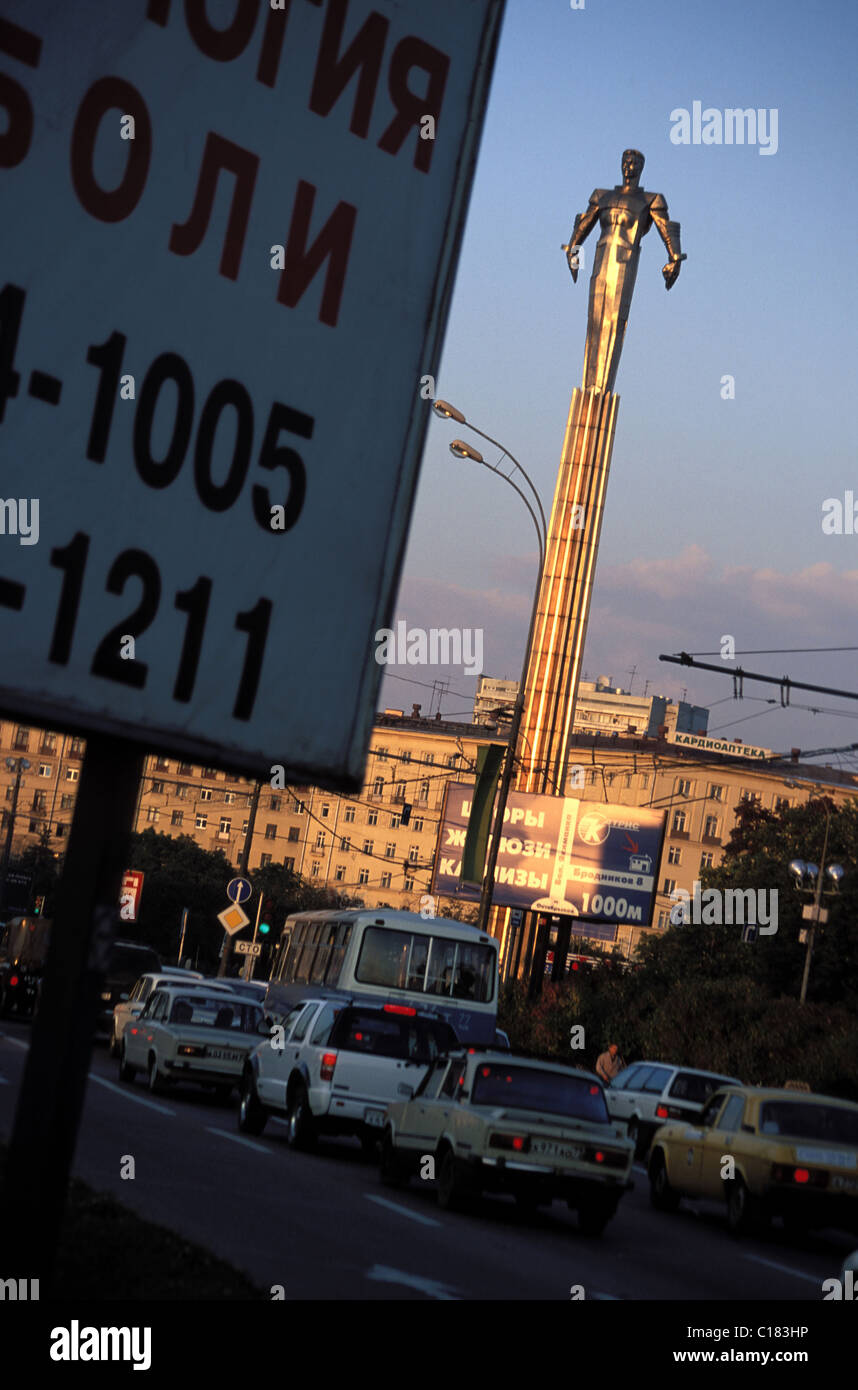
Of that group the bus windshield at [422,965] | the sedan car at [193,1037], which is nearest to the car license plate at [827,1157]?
the sedan car at [193,1037]

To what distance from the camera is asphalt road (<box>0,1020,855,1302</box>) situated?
10945mm

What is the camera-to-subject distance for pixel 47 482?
343 centimetres

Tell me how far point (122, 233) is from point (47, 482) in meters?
0.55

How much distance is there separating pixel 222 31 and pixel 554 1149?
1331 cm

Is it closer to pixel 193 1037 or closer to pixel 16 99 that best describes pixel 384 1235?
pixel 16 99

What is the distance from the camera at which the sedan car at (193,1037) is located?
25.4 metres

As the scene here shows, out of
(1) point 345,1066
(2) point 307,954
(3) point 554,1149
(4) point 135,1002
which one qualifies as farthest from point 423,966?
(3) point 554,1149

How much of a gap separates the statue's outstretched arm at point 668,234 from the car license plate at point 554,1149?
2090 inches

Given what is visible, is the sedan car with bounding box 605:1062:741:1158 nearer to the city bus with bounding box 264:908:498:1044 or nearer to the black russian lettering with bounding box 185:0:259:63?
the city bus with bounding box 264:908:498:1044

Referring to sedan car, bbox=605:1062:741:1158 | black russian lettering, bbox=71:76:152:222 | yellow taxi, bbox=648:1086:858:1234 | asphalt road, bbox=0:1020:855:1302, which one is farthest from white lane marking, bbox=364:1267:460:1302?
sedan car, bbox=605:1062:741:1158

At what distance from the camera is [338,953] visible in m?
28.6
